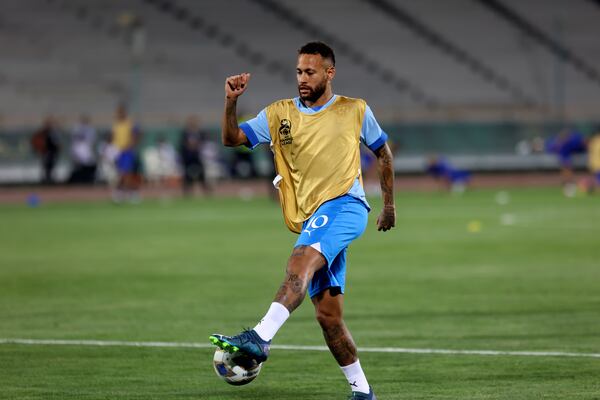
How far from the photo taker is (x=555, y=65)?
163 ft

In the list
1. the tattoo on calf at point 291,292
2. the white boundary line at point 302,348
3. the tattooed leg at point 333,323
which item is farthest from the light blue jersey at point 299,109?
the white boundary line at point 302,348

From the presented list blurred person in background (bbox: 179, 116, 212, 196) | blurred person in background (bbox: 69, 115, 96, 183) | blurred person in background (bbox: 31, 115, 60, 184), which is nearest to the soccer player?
blurred person in background (bbox: 179, 116, 212, 196)

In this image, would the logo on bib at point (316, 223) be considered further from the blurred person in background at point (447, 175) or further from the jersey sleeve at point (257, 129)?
the blurred person in background at point (447, 175)

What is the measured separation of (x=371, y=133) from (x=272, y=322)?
1580 mm

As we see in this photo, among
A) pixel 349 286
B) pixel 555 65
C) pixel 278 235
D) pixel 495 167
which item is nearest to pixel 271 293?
pixel 349 286

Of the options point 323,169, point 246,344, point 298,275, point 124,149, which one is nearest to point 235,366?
point 246,344

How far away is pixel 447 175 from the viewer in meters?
37.8

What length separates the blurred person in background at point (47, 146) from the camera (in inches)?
1503

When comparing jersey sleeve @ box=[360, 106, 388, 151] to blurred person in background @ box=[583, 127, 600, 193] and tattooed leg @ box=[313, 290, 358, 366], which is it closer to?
tattooed leg @ box=[313, 290, 358, 366]

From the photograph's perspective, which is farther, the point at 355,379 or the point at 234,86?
the point at 355,379

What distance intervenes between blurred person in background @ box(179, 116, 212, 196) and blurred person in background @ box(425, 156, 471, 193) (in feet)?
22.3

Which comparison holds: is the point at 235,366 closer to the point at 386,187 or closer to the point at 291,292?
the point at 291,292

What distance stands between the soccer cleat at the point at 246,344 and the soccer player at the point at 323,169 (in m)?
0.73

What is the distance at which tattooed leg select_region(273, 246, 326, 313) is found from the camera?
22.2 ft
